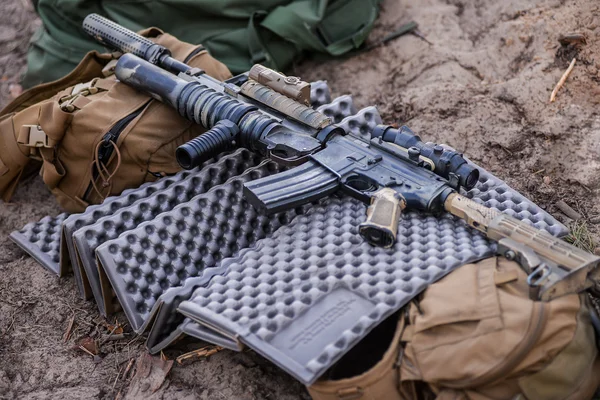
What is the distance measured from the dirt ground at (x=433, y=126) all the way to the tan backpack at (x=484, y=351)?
1.65ft

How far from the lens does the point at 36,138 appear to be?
11.5ft

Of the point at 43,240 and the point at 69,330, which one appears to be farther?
the point at 43,240

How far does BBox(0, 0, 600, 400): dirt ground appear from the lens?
2.88 metres

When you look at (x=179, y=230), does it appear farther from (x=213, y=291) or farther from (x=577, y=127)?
(x=577, y=127)

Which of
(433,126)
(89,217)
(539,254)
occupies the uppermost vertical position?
(539,254)

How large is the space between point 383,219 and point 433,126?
139 cm

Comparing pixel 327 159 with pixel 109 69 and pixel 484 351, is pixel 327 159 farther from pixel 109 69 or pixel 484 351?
pixel 109 69

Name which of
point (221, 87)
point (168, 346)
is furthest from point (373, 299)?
point (221, 87)

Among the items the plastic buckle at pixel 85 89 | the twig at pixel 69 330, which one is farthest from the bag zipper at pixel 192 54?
the twig at pixel 69 330

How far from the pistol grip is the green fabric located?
6.52 feet

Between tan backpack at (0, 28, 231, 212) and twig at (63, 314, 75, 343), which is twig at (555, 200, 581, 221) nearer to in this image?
tan backpack at (0, 28, 231, 212)

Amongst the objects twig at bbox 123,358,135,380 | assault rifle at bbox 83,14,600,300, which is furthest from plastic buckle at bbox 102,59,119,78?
twig at bbox 123,358,135,380

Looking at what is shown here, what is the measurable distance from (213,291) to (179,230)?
49 centimetres

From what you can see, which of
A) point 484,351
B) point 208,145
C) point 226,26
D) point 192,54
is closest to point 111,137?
point 208,145
